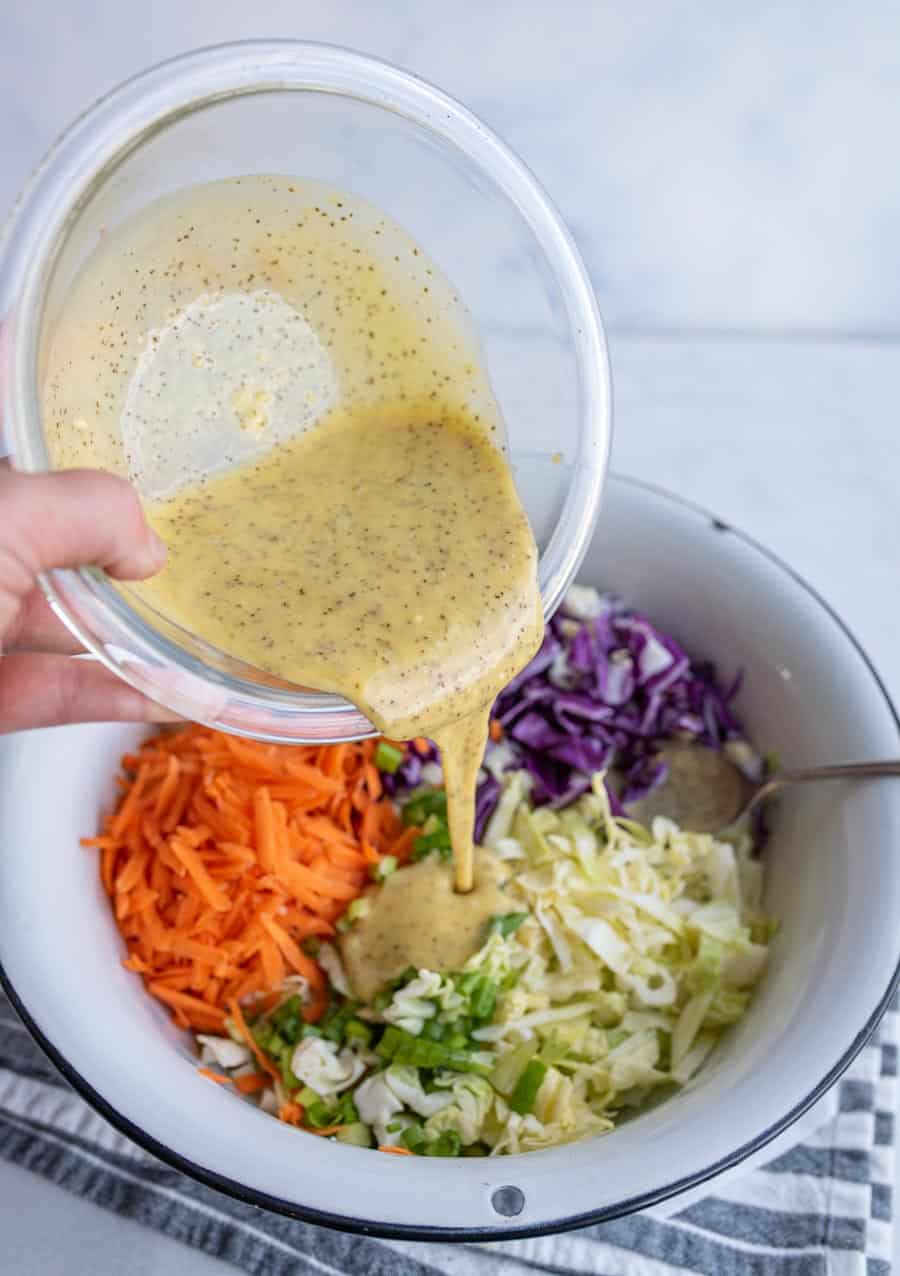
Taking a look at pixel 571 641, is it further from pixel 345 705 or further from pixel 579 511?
pixel 345 705

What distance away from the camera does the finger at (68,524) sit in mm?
1062

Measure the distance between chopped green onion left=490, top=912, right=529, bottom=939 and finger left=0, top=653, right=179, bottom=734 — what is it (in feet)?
1.77

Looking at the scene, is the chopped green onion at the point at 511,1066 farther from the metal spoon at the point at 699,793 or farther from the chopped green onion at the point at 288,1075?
the metal spoon at the point at 699,793

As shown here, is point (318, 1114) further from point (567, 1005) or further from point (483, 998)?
point (567, 1005)

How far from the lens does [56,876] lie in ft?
5.10

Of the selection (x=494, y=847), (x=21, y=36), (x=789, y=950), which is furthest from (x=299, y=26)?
(x=789, y=950)

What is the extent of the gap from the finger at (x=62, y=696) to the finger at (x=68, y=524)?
0.50 metres

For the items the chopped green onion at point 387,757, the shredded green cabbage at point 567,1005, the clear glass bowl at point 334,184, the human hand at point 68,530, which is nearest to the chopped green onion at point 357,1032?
the shredded green cabbage at point 567,1005

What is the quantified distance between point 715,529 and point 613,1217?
107cm

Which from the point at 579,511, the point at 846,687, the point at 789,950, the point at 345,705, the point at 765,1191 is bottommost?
the point at 765,1191

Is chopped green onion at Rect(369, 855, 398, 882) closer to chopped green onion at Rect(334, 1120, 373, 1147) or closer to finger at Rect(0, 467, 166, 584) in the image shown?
chopped green onion at Rect(334, 1120, 373, 1147)

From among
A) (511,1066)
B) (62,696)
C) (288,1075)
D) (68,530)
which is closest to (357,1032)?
(288,1075)

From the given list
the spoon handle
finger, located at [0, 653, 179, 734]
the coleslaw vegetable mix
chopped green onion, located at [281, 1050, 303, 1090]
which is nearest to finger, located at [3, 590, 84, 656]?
finger, located at [0, 653, 179, 734]

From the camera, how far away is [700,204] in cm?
229
